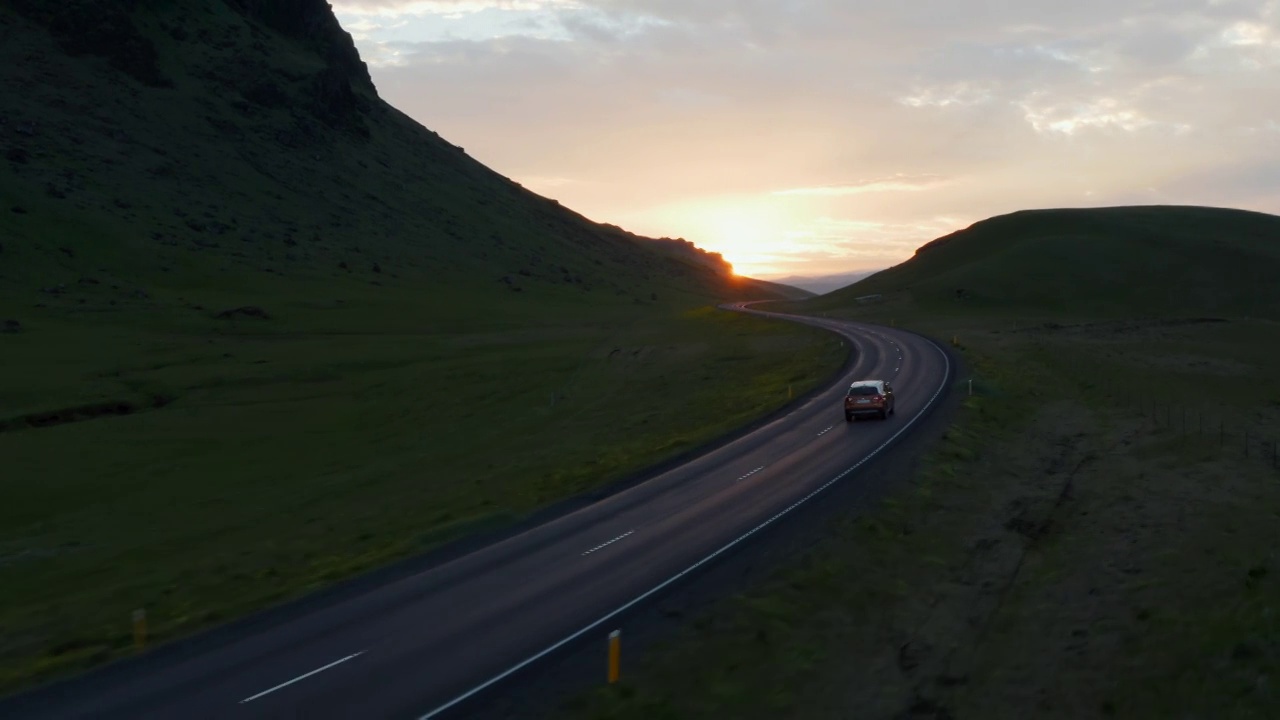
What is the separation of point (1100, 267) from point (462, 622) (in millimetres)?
118580

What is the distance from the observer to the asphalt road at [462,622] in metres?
13.4

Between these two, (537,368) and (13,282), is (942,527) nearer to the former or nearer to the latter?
(537,368)

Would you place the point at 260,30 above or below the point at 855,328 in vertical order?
above

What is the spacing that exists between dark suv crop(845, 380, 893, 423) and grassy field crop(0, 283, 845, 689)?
440 cm

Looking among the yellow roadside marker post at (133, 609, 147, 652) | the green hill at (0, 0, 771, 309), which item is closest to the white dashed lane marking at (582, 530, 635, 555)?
the yellow roadside marker post at (133, 609, 147, 652)

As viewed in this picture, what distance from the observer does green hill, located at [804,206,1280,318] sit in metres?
106

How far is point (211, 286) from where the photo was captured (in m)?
107

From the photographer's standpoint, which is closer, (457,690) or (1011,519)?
(457,690)

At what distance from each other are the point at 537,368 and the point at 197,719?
53.8 metres

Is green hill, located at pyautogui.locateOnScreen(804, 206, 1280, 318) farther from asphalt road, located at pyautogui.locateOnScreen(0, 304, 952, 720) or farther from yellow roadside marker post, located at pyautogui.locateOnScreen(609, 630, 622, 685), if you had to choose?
yellow roadside marker post, located at pyautogui.locateOnScreen(609, 630, 622, 685)

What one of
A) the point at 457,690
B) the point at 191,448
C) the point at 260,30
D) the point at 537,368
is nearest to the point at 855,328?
the point at 537,368

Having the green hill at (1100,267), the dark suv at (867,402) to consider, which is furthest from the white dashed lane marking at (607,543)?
the green hill at (1100,267)

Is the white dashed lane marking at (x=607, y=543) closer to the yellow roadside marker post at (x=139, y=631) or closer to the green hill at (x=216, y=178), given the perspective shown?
the yellow roadside marker post at (x=139, y=631)

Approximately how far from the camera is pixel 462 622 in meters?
16.4
